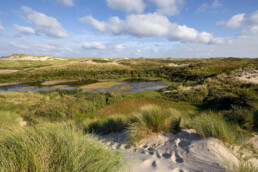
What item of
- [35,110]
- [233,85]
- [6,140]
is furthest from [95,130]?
[233,85]

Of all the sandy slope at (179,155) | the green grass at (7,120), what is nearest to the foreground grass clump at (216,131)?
the sandy slope at (179,155)

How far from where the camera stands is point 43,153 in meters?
1.85

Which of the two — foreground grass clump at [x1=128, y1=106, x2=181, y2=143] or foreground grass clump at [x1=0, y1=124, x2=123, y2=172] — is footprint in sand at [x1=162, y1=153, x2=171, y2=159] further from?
foreground grass clump at [x1=0, y1=124, x2=123, y2=172]

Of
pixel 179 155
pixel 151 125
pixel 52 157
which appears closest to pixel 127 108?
pixel 151 125

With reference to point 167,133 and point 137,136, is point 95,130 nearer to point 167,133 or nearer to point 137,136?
point 137,136

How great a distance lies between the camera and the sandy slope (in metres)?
2.51

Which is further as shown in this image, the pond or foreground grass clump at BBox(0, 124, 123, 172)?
the pond

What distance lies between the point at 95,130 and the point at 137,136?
243 cm

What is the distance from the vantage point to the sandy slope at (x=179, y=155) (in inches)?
98.9

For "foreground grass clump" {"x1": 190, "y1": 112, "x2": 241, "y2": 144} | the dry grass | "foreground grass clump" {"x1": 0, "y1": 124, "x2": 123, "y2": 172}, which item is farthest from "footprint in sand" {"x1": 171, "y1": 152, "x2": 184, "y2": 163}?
the dry grass

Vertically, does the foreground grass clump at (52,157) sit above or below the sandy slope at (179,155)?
above

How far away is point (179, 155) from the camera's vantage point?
2.94 meters

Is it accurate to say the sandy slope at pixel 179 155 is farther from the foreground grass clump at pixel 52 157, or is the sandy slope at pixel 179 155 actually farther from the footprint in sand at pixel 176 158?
the foreground grass clump at pixel 52 157

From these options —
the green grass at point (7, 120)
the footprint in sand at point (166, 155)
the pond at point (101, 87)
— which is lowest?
the pond at point (101, 87)
